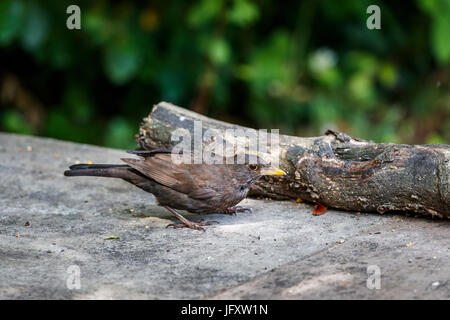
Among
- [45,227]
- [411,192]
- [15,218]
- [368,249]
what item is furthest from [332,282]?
[15,218]

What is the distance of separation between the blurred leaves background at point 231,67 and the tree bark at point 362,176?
11.9 ft

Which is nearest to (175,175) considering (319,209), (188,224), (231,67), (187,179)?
(187,179)

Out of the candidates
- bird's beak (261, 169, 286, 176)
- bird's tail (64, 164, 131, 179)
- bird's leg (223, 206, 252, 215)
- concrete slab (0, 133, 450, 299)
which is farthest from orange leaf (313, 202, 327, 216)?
bird's tail (64, 164, 131, 179)

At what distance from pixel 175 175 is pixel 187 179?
8 centimetres

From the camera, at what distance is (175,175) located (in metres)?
4.09

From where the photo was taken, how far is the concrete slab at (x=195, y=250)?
3.01 meters

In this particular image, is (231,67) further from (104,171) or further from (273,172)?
(104,171)

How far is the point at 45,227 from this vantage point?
3.95m

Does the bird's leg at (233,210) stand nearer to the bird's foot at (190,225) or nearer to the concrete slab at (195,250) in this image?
the concrete slab at (195,250)

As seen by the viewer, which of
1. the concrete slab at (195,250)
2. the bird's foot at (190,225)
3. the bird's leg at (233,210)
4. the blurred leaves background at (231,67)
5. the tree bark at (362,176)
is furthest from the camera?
the blurred leaves background at (231,67)

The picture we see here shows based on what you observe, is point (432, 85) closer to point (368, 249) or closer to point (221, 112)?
point (221, 112)

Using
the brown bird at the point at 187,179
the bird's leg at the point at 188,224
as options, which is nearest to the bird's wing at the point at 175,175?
the brown bird at the point at 187,179

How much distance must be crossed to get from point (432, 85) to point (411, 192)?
567 cm

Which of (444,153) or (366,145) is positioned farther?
(366,145)
